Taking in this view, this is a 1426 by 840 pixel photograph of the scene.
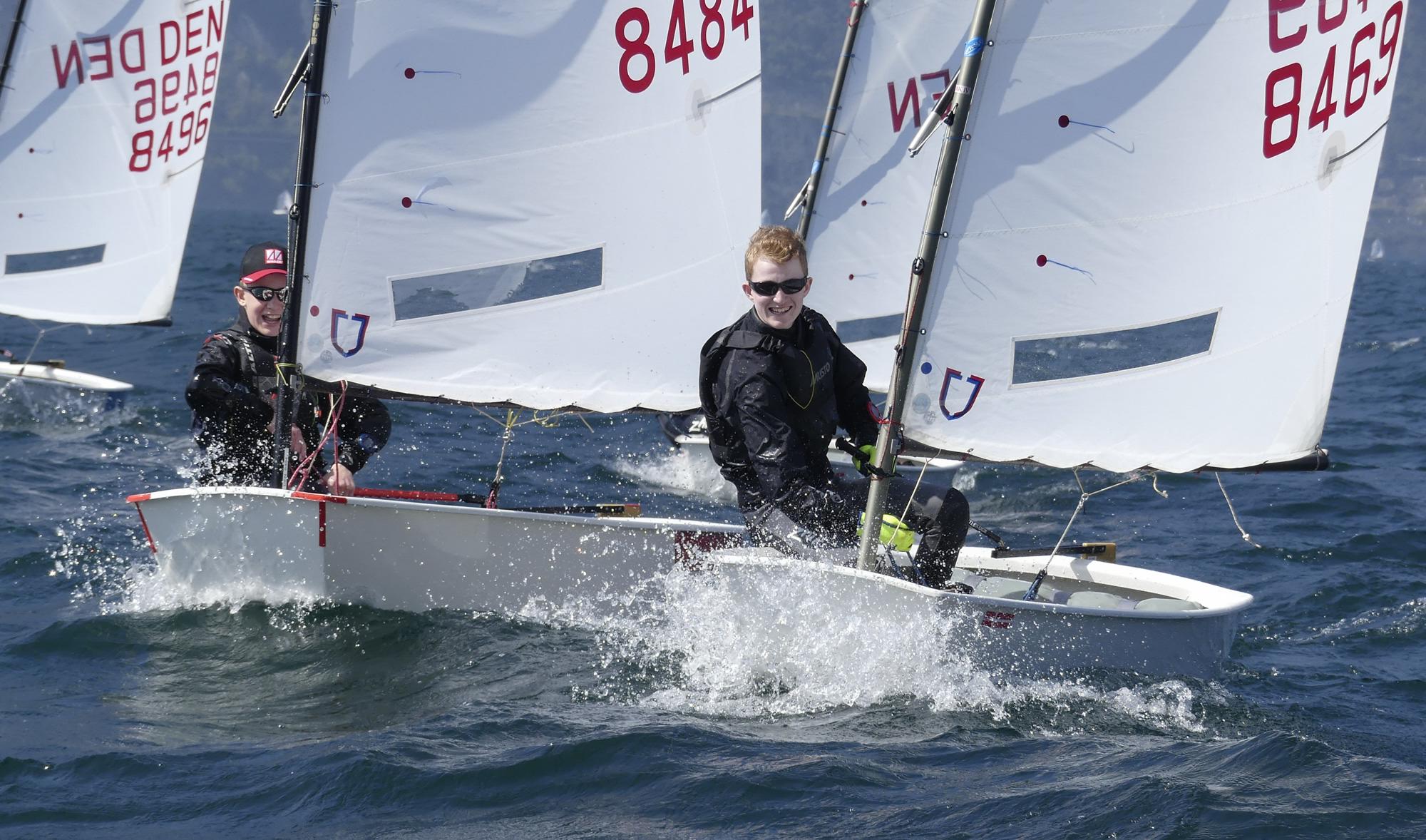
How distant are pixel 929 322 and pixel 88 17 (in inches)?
338

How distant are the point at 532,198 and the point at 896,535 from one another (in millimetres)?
2280

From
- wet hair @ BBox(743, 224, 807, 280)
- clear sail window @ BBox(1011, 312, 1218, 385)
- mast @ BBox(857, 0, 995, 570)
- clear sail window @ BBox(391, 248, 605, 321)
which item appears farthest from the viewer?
clear sail window @ BBox(391, 248, 605, 321)

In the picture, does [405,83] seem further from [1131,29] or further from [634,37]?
[1131,29]

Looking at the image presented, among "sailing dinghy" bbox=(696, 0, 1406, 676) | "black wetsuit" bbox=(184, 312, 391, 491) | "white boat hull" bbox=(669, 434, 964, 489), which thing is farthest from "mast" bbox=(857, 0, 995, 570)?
"white boat hull" bbox=(669, 434, 964, 489)

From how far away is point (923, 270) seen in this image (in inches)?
196

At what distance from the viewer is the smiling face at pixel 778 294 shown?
4.57m

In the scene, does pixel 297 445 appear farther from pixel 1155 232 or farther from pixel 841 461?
pixel 841 461

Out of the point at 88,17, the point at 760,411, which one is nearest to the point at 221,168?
the point at 88,17

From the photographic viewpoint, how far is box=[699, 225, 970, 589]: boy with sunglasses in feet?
15.1

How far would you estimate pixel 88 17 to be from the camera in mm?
11211

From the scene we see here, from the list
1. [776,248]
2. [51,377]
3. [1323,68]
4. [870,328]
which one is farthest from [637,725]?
[51,377]

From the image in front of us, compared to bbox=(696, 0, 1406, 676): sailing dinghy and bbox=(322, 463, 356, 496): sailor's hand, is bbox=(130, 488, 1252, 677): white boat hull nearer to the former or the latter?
bbox=(322, 463, 356, 496): sailor's hand

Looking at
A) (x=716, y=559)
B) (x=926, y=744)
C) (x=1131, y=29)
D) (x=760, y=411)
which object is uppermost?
(x=1131, y=29)

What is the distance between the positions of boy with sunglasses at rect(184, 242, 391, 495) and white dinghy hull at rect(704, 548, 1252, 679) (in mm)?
1760
